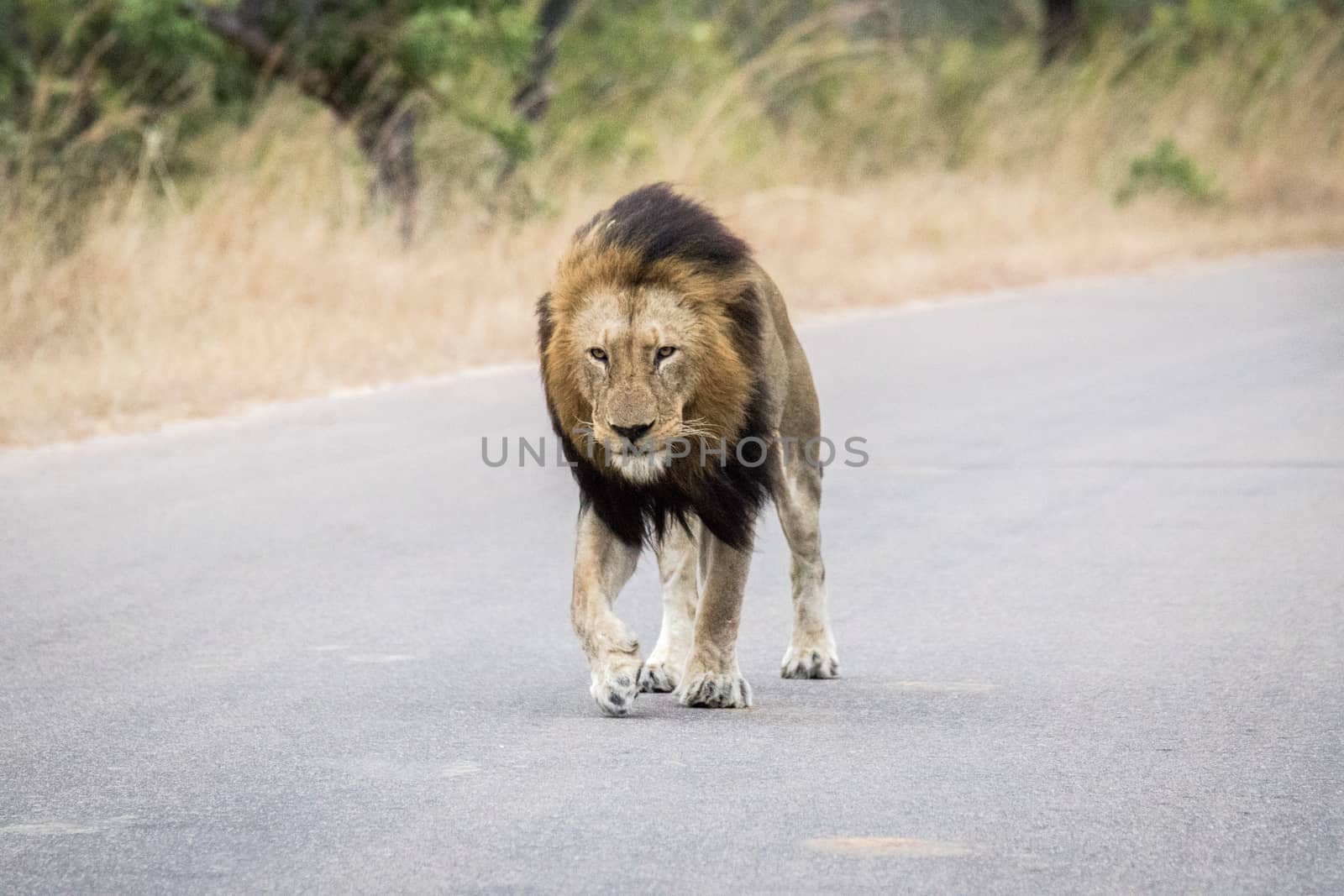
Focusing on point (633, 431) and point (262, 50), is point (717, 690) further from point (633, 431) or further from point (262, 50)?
point (262, 50)

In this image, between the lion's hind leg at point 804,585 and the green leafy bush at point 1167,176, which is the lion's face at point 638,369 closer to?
the lion's hind leg at point 804,585

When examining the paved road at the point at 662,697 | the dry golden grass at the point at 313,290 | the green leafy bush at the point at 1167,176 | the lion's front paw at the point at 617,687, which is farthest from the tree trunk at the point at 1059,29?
the lion's front paw at the point at 617,687

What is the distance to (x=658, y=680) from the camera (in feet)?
18.0

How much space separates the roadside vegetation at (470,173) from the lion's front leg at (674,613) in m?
4.88

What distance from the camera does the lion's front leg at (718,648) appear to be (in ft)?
16.8

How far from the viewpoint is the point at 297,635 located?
19.9 feet

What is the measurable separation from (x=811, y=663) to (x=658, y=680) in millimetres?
411

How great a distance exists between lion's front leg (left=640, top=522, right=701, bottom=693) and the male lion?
0.05 meters

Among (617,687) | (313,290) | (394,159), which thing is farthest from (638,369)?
(394,159)

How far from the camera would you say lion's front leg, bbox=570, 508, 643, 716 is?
16.3 ft

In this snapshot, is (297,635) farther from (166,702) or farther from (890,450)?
(890,450)

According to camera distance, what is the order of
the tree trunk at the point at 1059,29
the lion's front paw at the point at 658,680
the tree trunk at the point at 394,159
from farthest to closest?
the tree trunk at the point at 1059,29 < the tree trunk at the point at 394,159 < the lion's front paw at the point at 658,680

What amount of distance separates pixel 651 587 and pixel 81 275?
666cm

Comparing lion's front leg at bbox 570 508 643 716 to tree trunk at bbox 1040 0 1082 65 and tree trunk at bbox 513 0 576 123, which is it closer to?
tree trunk at bbox 513 0 576 123
